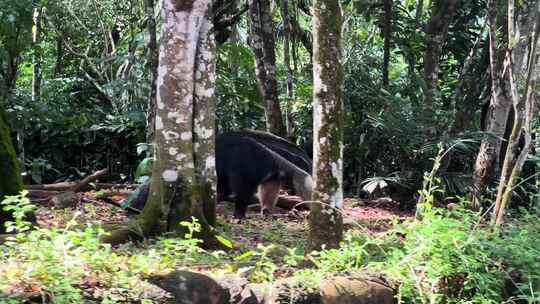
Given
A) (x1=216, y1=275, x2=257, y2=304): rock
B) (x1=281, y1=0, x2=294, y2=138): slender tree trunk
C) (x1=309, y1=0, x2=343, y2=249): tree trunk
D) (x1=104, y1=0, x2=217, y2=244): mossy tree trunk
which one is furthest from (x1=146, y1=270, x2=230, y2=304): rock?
(x1=281, y1=0, x2=294, y2=138): slender tree trunk

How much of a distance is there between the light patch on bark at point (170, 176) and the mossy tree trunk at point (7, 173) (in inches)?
49.3

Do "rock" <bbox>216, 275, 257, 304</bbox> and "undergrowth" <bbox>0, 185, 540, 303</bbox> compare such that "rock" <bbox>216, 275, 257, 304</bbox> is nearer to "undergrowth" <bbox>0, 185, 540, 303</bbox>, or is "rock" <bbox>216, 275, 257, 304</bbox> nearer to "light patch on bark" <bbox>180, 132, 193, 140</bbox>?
"undergrowth" <bbox>0, 185, 540, 303</bbox>

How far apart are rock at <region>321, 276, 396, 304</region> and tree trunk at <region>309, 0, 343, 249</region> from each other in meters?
0.56

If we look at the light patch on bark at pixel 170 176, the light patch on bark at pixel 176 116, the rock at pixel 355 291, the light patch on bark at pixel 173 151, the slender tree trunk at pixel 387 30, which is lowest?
the rock at pixel 355 291

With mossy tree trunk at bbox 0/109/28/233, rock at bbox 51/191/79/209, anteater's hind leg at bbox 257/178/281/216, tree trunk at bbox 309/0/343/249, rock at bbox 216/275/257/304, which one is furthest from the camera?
anteater's hind leg at bbox 257/178/281/216

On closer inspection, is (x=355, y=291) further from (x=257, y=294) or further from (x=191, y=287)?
(x=191, y=287)

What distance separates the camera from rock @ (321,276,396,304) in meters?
4.61

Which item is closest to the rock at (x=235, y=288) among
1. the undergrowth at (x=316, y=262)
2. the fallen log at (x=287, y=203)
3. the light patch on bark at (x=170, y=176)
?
the undergrowth at (x=316, y=262)

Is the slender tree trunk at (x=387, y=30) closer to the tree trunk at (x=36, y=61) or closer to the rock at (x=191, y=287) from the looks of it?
the tree trunk at (x=36, y=61)

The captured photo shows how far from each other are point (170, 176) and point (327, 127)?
152 centimetres

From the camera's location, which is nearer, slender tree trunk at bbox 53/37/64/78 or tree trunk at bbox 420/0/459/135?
tree trunk at bbox 420/0/459/135

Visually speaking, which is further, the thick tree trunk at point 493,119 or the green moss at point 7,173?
the thick tree trunk at point 493,119

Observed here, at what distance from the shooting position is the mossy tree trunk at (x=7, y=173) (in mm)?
5703

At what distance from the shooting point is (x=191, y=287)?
417 centimetres
